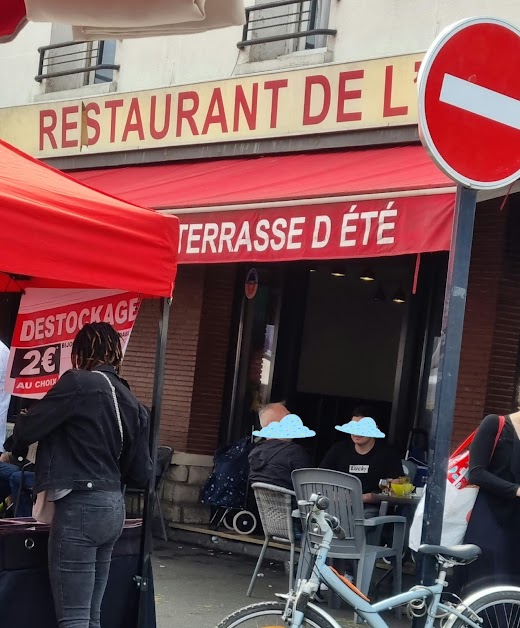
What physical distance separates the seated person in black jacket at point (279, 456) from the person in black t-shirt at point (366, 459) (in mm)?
290

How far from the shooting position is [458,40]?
13.5 feet

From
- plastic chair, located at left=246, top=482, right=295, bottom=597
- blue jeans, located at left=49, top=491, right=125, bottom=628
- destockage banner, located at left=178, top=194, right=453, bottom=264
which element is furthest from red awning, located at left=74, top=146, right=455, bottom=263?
blue jeans, located at left=49, top=491, right=125, bottom=628

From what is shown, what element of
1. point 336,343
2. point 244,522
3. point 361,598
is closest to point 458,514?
point 361,598

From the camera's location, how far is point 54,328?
6184 mm

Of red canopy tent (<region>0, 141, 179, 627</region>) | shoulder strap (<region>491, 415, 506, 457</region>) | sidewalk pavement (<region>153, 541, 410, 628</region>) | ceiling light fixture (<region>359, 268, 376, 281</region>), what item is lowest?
sidewalk pavement (<region>153, 541, 410, 628</region>)

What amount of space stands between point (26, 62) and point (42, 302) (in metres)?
9.02

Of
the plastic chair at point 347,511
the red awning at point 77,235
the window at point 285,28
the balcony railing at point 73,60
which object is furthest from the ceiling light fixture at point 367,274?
the red awning at point 77,235

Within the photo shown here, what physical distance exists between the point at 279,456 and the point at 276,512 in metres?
0.50

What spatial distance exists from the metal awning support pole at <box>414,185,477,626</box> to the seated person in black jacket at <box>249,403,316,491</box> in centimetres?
450

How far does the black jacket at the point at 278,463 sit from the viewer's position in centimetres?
868

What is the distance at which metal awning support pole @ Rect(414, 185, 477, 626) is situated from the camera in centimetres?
411

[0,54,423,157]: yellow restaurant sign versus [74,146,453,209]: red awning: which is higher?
[0,54,423,157]: yellow restaurant sign

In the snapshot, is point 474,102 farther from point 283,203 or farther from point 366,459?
point 366,459

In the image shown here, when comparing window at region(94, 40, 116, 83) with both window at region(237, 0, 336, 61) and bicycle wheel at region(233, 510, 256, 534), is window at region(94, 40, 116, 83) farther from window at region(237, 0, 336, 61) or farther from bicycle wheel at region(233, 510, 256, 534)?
bicycle wheel at region(233, 510, 256, 534)
